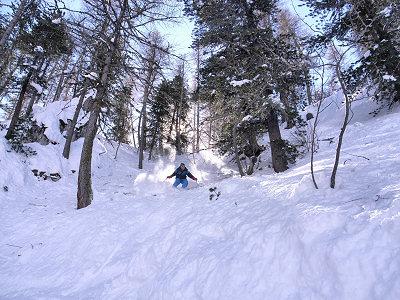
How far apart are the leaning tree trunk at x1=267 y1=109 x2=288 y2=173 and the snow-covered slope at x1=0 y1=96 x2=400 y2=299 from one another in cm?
371

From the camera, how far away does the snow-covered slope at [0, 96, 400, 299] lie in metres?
3.62

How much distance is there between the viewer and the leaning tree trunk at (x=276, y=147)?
40.8 ft

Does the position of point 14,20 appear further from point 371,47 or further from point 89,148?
point 371,47

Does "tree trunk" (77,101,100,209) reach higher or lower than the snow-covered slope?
higher

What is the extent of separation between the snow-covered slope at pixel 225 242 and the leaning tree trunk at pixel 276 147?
3710 millimetres

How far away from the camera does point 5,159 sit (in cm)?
1366

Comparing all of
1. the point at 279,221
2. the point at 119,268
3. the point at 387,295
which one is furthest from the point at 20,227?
the point at 387,295

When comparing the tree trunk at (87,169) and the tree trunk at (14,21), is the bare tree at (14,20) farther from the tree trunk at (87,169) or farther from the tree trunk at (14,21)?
the tree trunk at (87,169)

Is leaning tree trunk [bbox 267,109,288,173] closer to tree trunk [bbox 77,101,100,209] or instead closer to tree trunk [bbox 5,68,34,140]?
tree trunk [bbox 77,101,100,209]

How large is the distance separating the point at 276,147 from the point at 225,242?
777cm

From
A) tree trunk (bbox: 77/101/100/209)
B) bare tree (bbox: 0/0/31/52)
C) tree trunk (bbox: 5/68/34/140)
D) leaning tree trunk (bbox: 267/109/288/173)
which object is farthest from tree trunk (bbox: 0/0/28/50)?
leaning tree trunk (bbox: 267/109/288/173)

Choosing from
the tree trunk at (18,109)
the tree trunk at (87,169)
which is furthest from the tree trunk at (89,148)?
the tree trunk at (18,109)

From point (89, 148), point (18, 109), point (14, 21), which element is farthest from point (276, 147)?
point (18, 109)

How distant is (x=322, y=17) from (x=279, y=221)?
11.3 metres
